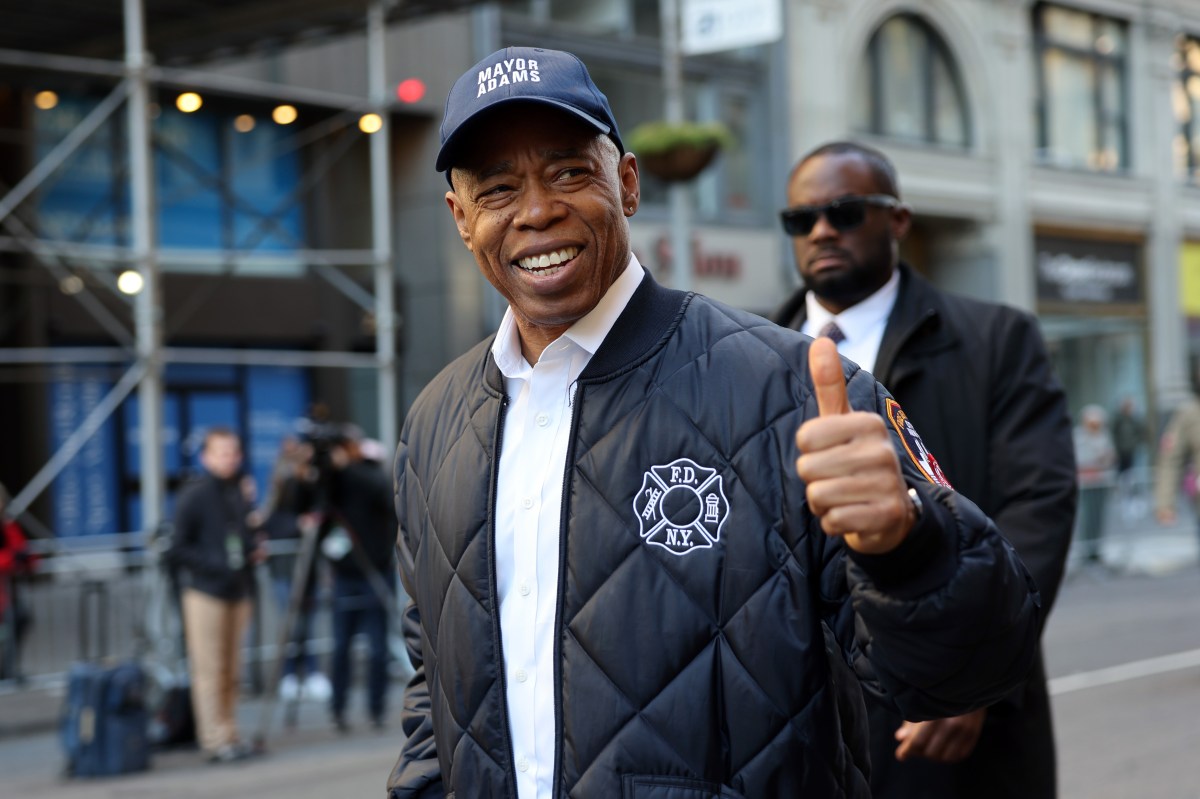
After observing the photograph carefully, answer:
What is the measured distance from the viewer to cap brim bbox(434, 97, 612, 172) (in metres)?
2.13

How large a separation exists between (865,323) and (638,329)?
1624 millimetres

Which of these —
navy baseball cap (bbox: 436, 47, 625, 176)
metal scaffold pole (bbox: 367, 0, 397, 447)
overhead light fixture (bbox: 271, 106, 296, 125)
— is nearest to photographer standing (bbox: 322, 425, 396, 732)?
metal scaffold pole (bbox: 367, 0, 397, 447)

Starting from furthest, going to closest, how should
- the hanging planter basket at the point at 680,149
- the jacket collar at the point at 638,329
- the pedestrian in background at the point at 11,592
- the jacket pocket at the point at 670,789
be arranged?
the hanging planter basket at the point at 680,149
the pedestrian in background at the point at 11,592
the jacket collar at the point at 638,329
the jacket pocket at the point at 670,789

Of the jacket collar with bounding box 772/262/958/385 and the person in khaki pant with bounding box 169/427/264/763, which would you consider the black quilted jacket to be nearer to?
the jacket collar with bounding box 772/262/958/385

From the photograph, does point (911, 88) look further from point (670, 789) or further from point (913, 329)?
point (670, 789)

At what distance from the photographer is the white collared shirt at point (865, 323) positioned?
146 inches

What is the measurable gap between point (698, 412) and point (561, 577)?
307 millimetres

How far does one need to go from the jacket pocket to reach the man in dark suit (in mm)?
1465

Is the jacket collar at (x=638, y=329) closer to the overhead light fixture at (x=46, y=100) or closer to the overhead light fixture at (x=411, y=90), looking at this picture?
the overhead light fixture at (x=411, y=90)

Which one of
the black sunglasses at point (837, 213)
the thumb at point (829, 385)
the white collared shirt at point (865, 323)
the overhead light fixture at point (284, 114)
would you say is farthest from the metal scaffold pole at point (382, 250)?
the thumb at point (829, 385)

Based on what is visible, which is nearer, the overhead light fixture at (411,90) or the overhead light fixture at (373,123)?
the overhead light fixture at (373,123)

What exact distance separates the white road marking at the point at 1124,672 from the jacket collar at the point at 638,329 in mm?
8054

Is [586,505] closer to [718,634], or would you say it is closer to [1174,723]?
[718,634]

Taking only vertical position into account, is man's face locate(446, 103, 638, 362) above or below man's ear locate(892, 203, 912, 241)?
below
